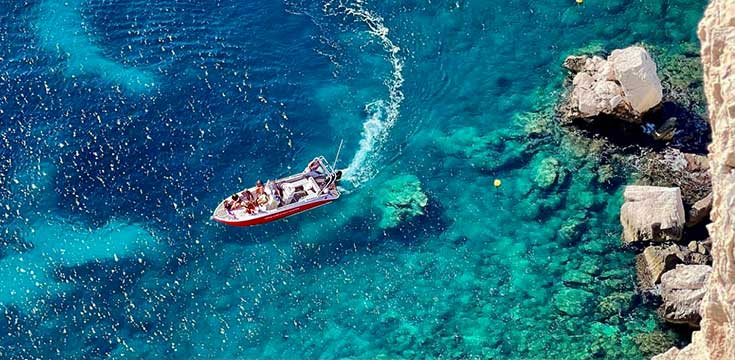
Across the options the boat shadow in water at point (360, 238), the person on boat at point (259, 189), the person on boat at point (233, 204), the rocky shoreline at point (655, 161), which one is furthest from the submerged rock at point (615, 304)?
the person on boat at point (233, 204)

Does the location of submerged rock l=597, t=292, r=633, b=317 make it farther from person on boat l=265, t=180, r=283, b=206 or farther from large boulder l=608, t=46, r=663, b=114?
person on boat l=265, t=180, r=283, b=206

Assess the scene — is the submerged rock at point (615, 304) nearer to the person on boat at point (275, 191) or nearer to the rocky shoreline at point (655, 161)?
the rocky shoreline at point (655, 161)

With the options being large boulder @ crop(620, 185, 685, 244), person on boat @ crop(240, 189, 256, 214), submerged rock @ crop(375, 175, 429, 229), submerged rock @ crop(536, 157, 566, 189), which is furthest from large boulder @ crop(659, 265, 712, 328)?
person on boat @ crop(240, 189, 256, 214)

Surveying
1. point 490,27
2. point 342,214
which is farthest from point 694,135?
point 342,214

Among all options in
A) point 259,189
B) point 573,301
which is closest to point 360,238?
point 259,189

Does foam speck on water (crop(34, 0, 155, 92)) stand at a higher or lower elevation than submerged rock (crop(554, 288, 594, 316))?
higher

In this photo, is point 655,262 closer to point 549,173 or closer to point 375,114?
point 549,173
